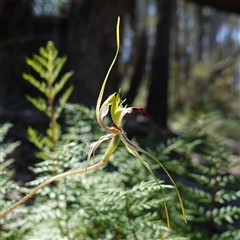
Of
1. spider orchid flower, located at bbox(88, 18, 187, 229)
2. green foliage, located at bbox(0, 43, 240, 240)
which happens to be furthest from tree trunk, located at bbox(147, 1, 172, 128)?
spider orchid flower, located at bbox(88, 18, 187, 229)

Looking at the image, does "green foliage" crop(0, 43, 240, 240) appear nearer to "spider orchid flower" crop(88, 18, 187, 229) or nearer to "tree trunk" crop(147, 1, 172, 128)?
"spider orchid flower" crop(88, 18, 187, 229)

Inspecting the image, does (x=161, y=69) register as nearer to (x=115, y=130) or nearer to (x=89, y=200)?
(x=89, y=200)

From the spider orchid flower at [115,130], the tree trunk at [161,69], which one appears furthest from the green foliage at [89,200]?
the tree trunk at [161,69]

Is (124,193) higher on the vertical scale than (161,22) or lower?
lower

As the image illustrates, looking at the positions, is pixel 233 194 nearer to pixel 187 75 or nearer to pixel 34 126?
pixel 34 126

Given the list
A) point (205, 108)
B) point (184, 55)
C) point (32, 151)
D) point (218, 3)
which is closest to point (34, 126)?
point (32, 151)

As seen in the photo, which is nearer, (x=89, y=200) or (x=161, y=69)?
(x=89, y=200)

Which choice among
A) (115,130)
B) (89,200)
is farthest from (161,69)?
(115,130)

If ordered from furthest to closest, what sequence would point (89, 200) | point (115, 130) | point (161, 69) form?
point (161, 69)
point (89, 200)
point (115, 130)
